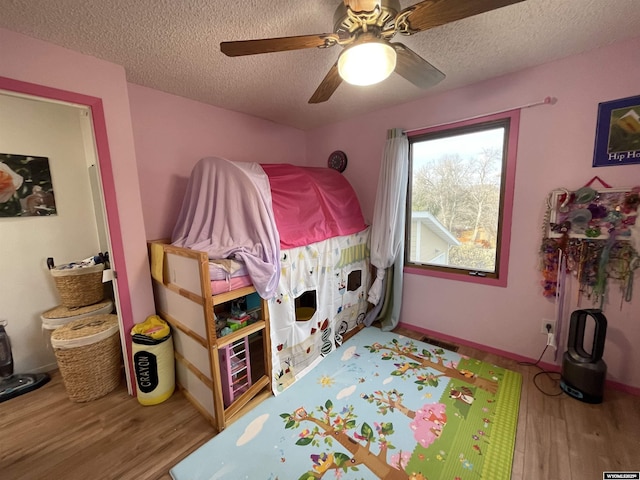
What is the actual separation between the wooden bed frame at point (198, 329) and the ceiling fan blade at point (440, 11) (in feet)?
4.85

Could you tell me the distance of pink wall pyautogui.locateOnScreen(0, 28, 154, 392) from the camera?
1.42m

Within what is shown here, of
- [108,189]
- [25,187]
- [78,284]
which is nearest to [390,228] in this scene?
[108,189]

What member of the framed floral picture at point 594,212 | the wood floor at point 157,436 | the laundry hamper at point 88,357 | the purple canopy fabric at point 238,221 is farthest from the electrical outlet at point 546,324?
the laundry hamper at point 88,357

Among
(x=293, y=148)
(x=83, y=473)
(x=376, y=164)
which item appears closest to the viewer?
(x=83, y=473)

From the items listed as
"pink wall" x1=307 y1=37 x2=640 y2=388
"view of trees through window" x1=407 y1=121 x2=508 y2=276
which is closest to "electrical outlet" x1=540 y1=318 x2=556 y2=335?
"pink wall" x1=307 y1=37 x2=640 y2=388

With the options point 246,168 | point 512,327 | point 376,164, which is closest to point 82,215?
point 246,168

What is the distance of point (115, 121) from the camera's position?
175 cm

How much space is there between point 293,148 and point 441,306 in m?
2.53

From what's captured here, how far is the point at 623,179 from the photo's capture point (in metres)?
1.72

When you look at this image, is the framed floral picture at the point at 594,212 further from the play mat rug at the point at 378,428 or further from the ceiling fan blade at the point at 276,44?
the ceiling fan blade at the point at 276,44

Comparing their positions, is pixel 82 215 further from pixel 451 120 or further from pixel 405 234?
pixel 451 120

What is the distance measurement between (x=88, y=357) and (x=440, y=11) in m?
2.84

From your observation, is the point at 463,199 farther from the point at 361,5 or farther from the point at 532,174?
the point at 361,5

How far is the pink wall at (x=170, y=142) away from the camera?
2100 mm
